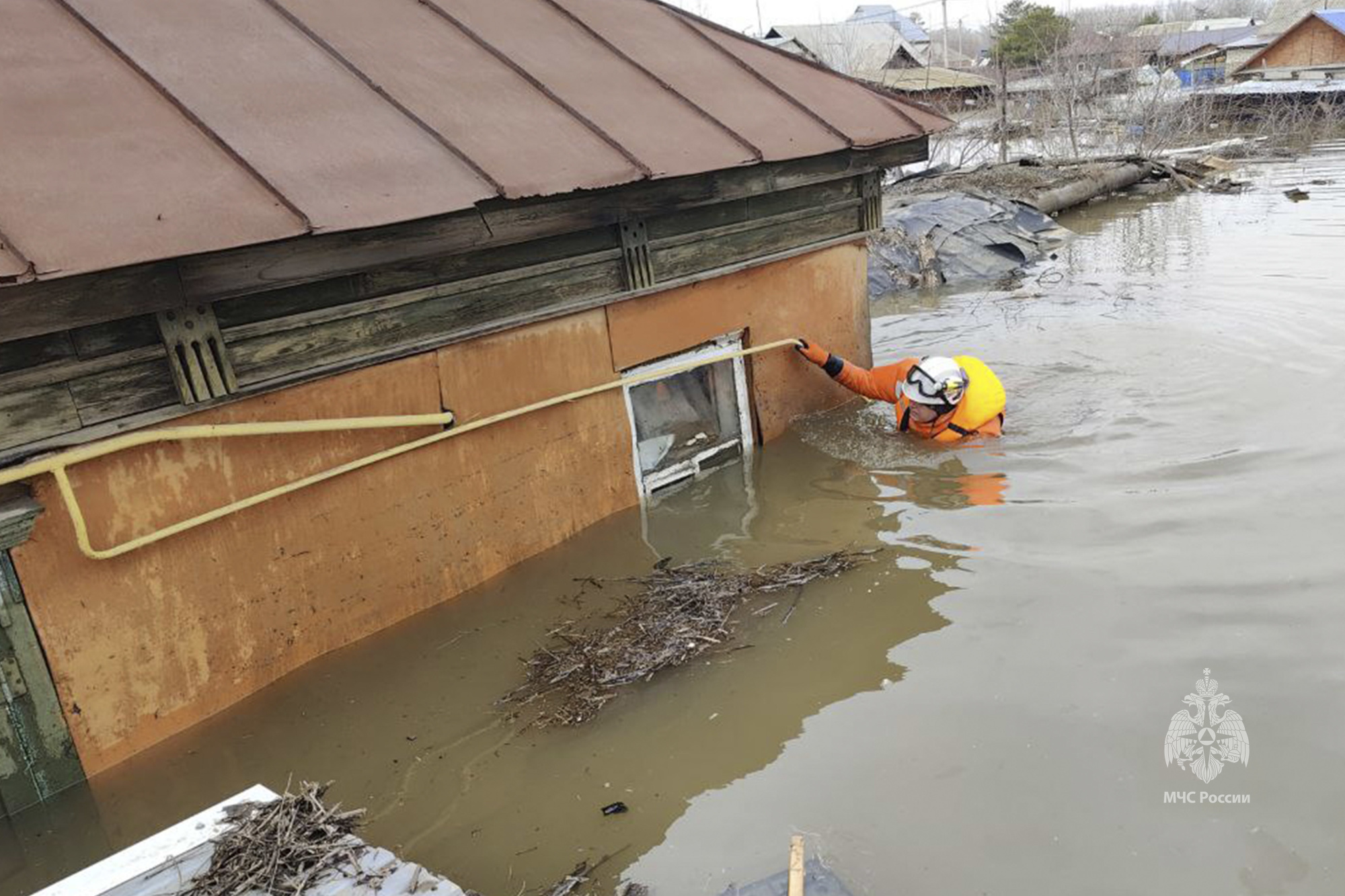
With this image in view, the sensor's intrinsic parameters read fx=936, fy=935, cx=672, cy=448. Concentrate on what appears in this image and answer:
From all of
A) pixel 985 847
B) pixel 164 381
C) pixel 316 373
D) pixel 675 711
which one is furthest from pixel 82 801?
pixel 985 847

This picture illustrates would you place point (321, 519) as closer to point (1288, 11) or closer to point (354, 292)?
point (354, 292)

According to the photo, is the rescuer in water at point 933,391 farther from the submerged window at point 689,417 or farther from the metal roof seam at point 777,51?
the metal roof seam at point 777,51

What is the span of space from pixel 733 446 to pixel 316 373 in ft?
12.5

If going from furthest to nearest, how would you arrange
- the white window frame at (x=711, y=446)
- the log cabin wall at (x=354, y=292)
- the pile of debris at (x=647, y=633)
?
the white window frame at (x=711, y=446), the pile of debris at (x=647, y=633), the log cabin wall at (x=354, y=292)

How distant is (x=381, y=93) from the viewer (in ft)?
18.5

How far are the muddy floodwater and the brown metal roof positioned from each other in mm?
2590

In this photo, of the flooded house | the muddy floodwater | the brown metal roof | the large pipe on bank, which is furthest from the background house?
the flooded house

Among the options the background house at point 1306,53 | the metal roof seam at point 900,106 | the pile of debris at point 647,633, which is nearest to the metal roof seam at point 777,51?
the metal roof seam at point 900,106

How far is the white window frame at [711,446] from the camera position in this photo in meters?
7.14

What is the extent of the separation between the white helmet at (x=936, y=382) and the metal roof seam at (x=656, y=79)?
92.8 inches

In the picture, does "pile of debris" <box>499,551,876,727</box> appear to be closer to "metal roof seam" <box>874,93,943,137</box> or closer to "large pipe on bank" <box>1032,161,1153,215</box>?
"metal roof seam" <box>874,93,943,137</box>

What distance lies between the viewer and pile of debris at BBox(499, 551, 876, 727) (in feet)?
17.1

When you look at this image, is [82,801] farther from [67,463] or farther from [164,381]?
[164,381]

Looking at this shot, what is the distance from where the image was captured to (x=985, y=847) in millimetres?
3994
